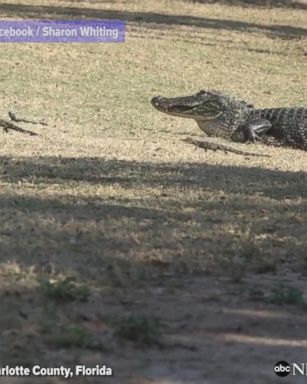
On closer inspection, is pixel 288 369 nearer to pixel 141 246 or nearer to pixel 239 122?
pixel 141 246

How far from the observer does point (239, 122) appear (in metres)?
15.3

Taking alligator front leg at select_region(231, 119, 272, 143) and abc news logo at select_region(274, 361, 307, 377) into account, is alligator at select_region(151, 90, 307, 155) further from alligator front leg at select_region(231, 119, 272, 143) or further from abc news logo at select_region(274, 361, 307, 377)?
abc news logo at select_region(274, 361, 307, 377)

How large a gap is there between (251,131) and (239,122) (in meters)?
0.30

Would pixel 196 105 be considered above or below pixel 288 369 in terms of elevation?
above

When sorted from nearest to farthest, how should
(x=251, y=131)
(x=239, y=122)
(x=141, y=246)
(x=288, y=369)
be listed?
(x=288, y=369) → (x=141, y=246) → (x=251, y=131) → (x=239, y=122)

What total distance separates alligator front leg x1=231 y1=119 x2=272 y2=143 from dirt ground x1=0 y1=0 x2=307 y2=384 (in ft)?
1.14

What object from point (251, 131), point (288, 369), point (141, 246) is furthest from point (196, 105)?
point (288, 369)

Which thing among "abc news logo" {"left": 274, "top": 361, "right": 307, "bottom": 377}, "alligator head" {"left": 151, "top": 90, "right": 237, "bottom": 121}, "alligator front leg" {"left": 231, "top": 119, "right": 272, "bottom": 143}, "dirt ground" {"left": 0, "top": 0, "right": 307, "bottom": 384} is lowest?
"abc news logo" {"left": 274, "top": 361, "right": 307, "bottom": 377}

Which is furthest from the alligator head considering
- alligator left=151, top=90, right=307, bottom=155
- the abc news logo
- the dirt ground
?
the abc news logo

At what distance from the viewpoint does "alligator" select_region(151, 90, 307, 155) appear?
1516cm

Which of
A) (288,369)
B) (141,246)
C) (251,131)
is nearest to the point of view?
(288,369)

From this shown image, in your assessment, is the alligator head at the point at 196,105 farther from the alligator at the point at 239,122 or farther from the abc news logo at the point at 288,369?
the abc news logo at the point at 288,369

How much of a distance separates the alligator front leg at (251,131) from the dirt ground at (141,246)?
0.35 m

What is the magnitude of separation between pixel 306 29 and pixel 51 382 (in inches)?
863
